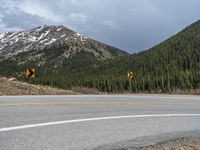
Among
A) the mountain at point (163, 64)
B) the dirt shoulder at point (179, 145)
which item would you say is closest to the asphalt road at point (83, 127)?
the dirt shoulder at point (179, 145)

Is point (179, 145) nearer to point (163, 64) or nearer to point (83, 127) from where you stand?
point (83, 127)

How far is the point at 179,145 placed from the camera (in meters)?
6.68

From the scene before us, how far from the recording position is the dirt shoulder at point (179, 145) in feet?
20.7

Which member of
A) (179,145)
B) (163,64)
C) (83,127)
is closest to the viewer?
(179,145)

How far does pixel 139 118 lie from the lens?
955cm

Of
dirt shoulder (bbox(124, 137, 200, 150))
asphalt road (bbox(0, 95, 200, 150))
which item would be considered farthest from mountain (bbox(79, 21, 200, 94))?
dirt shoulder (bbox(124, 137, 200, 150))

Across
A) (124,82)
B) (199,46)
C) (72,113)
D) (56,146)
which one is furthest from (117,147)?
(199,46)

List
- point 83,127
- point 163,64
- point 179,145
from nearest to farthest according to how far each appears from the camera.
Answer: point 179,145 < point 83,127 < point 163,64

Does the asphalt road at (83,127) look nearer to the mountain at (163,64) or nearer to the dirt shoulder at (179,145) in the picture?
the dirt shoulder at (179,145)

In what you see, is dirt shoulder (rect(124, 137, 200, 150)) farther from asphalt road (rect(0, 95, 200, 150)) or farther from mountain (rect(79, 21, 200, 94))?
mountain (rect(79, 21, 200, 94))

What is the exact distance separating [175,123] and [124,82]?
73.1m

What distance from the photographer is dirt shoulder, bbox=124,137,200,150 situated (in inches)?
248

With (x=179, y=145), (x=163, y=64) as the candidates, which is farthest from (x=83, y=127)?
(x=163, y=64)

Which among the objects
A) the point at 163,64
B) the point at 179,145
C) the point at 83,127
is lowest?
the point at 179,145
